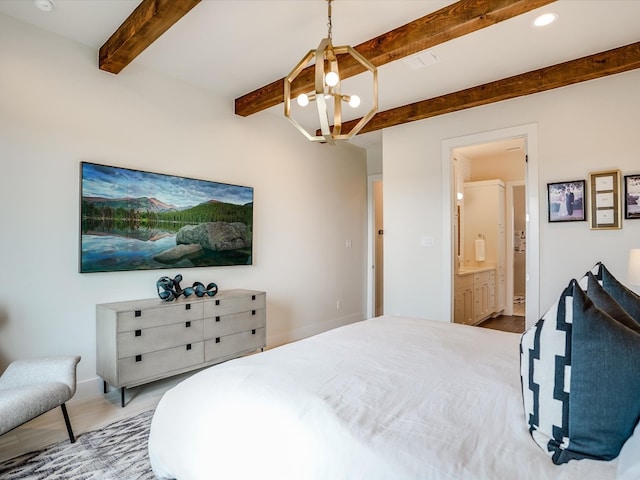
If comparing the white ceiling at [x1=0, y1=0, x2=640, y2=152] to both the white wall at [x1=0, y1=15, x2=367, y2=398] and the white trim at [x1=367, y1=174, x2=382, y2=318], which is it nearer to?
the white wall at [x1=0, y1=15, x2=367, y2=398]

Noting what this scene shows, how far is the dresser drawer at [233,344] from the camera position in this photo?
10.2 ft

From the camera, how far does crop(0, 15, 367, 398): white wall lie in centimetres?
248

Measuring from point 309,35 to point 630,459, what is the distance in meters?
2.80

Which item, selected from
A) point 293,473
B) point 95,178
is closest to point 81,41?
point 95,178

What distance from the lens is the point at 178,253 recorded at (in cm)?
332

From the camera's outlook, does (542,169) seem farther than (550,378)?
Yes

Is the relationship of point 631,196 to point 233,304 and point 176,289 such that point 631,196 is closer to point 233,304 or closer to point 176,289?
point 233,304

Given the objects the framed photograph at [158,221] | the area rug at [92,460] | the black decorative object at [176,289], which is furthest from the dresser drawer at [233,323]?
the area rug at [92,460]

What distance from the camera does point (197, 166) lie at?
3508 millimetres

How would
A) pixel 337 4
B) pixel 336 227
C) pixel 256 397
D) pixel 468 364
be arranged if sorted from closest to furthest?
pixel 256 397 → pixel 468 364 → pixel 337 4 → pixel 336 227

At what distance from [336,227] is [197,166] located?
2209 mm

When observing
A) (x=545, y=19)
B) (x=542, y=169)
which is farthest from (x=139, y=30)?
(x=542, y=169)

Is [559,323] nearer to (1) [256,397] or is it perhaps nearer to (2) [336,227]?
(1) [256,397]

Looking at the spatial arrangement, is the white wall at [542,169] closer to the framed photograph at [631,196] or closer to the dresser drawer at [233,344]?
the framed photograph at [631,196]
